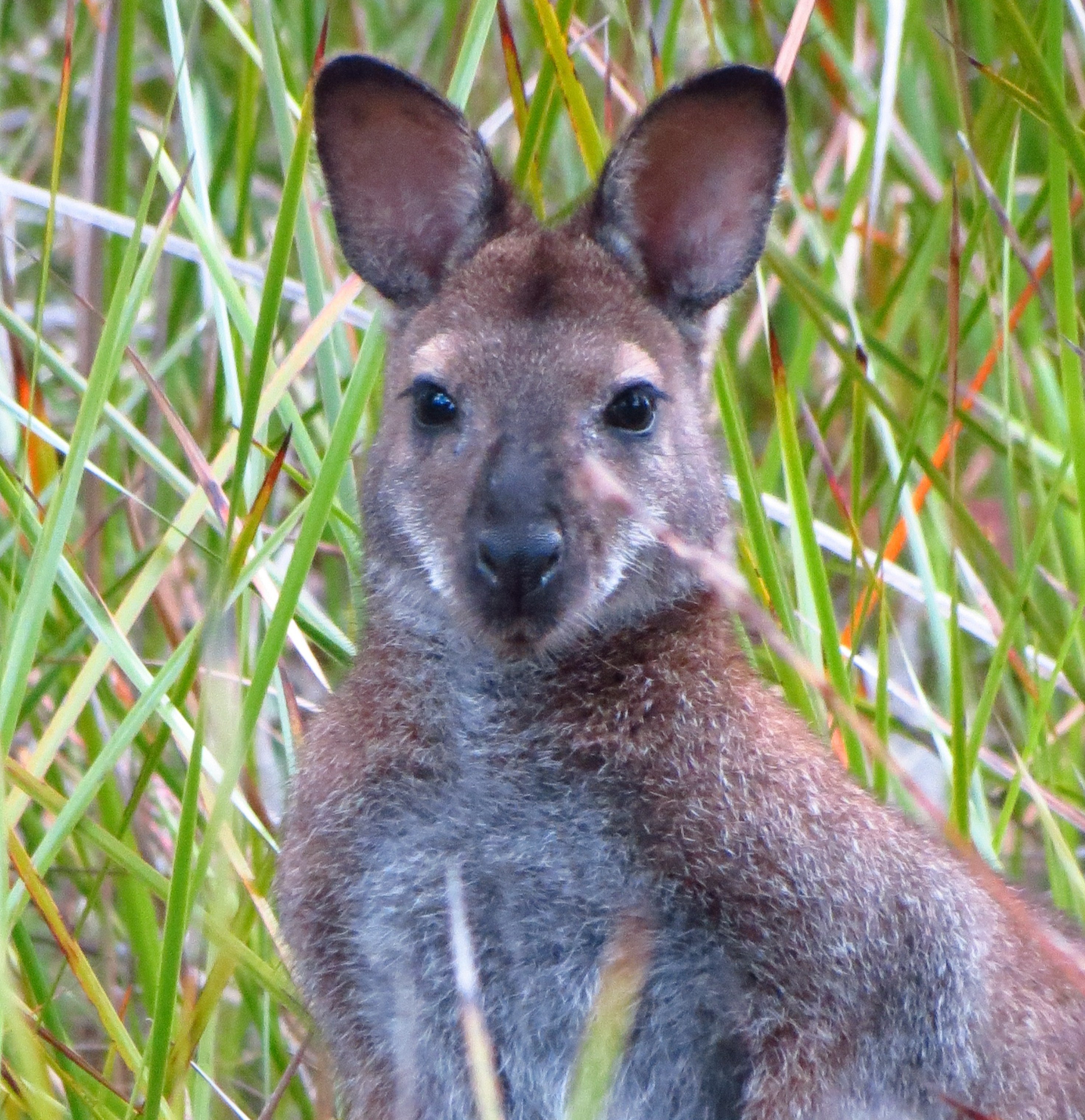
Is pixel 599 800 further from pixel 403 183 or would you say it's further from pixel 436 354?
pixel 403 183

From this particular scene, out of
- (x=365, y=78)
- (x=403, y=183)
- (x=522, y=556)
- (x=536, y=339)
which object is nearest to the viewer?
(x=522, y=556)

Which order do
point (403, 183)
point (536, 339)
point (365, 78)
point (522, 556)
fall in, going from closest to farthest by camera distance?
point (522, 556)
point (536, 339)
point (365, 78)
point (403, 183)

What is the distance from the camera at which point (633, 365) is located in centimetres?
310

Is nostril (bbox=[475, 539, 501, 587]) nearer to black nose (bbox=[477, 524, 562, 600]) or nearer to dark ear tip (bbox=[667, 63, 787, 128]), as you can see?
black nose (bbox=[477, 524, 562, 600])

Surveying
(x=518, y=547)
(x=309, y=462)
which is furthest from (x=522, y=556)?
(x=309, y=462)

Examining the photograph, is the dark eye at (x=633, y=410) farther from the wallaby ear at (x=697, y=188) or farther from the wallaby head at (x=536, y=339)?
the wallaby ear at (x=697, y=188)

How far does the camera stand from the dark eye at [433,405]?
10.2 ft

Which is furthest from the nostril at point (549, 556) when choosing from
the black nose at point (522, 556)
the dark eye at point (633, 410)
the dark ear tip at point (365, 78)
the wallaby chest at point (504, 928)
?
the dark ear tip at point (365, 78)

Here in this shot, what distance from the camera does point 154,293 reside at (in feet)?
17.0

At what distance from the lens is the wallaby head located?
2.85 m

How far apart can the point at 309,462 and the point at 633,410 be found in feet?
2.06

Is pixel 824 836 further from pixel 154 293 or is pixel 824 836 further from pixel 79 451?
pixel 154 293

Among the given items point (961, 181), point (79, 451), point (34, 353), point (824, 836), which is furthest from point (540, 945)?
point (961, 181)

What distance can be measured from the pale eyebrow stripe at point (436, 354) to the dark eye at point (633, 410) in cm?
27
